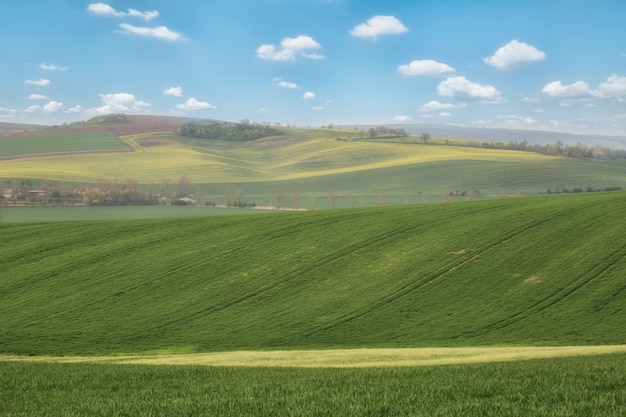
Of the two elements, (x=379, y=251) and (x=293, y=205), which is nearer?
(x=379, y=251)

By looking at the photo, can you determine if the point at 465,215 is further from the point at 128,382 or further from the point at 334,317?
the point at 128,382

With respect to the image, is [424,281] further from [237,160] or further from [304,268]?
[237,160]

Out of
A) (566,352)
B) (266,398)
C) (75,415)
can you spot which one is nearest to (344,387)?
(266,398)

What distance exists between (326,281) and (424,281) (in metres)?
5.70

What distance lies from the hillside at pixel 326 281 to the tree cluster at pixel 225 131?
103904mm

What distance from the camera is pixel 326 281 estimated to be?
1383 inches

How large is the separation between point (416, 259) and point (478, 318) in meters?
8.86

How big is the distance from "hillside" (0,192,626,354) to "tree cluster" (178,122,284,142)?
10390 cm

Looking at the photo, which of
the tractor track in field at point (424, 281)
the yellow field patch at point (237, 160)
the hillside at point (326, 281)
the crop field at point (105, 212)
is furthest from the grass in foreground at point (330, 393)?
the yellow field patch at point (237, 160)

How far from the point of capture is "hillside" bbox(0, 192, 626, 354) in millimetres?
27594

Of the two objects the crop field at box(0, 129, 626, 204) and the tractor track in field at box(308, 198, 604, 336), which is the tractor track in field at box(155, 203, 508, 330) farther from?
the crop field at box(0, 129, 626, 204)

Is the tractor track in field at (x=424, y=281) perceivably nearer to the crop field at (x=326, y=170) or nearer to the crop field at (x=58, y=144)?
the crop field at (x=326, y=170)

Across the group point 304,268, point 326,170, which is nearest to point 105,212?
point 304,268

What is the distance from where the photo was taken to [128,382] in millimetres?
10734
